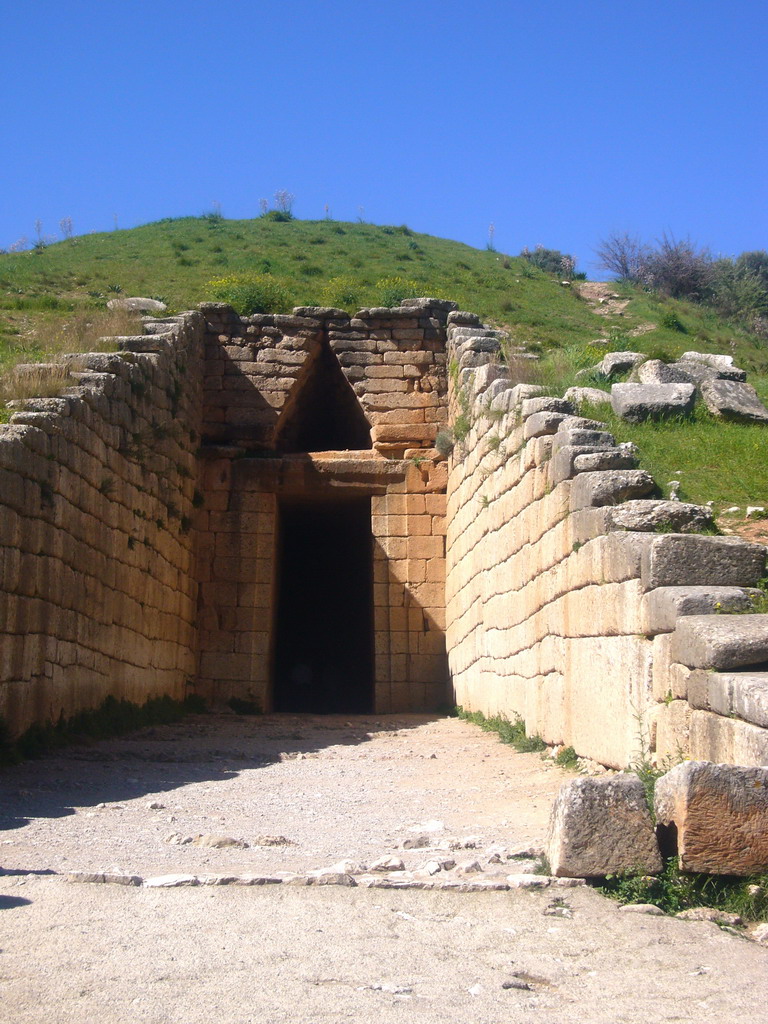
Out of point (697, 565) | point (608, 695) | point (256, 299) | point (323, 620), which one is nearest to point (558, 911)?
point (697, 565)

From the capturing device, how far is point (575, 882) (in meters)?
4.18

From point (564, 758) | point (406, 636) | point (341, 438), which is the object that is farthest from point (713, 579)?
point (341, 438)

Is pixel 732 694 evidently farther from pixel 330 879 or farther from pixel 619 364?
pixel 619 364

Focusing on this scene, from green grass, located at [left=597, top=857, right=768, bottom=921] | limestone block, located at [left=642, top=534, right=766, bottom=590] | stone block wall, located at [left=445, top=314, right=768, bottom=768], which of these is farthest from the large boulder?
green grass, located at [left=597, top=857, right=768, bottom=921]

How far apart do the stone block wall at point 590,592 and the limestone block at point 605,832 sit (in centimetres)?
64

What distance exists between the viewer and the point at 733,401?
402 inches

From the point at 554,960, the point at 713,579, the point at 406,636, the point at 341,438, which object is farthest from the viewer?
the point at 341,438

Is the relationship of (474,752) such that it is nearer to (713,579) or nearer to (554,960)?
(713,579)

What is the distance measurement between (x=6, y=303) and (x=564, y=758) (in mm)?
13425

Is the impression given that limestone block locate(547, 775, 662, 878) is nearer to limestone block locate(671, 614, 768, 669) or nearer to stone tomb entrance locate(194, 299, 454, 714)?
limestone block locate(671, 614, 768, 669)

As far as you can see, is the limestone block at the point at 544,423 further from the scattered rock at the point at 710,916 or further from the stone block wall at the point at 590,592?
the scattered rock at the point at 710,916

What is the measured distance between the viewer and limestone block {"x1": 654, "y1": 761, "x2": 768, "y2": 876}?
3928mm

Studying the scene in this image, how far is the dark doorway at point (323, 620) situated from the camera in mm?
16953

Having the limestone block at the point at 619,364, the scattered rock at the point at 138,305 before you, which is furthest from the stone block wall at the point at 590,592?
the scattered rock at the point at 138,305
